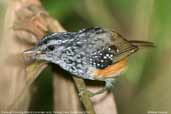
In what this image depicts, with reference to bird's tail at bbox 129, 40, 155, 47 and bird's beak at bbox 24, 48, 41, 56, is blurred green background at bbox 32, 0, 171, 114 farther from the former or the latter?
bird's beak at bbox 24, 48, 41, 56

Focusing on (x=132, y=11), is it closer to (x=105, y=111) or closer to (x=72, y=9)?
(x=72, y=9)

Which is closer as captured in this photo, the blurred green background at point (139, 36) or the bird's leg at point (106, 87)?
the bird's leg at point (106, 87)

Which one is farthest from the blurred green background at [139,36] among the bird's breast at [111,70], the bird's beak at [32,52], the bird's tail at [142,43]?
the bird's beak at [32,52]

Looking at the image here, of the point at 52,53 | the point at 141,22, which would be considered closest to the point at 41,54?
the point at 52,53

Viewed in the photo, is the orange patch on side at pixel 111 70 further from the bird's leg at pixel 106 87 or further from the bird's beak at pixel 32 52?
the bird's beak at pixel 32 52

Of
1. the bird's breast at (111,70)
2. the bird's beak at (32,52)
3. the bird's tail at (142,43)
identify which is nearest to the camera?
the bird's beak at (32,52)

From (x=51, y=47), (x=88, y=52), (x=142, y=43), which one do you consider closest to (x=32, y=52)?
(x=51, y=47)
